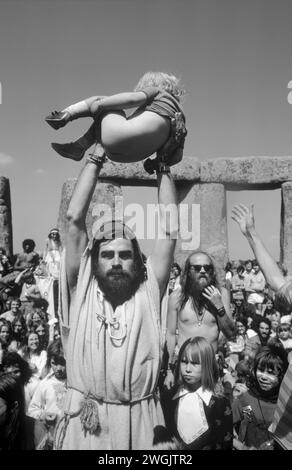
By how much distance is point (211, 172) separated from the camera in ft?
35.7

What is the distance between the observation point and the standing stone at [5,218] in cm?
1089

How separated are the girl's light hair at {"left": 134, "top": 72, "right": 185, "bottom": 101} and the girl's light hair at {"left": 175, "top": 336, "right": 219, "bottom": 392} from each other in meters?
1.33

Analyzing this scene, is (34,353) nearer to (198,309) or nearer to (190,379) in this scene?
(198,309)

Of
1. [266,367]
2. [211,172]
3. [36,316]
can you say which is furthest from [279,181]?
[266,367]

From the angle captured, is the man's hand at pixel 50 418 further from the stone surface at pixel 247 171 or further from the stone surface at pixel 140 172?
the stone surface at pixel 247 171

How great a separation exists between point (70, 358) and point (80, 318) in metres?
0.18

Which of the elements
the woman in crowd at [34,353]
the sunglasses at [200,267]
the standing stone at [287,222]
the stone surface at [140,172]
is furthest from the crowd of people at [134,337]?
the standing stone at [287,222]

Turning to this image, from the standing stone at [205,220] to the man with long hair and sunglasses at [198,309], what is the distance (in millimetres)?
6904

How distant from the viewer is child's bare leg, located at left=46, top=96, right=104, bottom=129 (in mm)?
2365

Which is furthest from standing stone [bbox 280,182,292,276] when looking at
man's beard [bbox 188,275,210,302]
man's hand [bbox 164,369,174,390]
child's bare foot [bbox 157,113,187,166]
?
child's bare foot [bbox 157,113,187,166]

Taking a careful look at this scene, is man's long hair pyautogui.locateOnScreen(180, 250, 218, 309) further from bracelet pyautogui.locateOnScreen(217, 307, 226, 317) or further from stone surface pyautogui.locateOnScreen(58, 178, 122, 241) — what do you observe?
stone surface pyautogui.locateOnScreen(58, 178, 122, 241)

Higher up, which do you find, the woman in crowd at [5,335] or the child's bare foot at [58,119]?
the child's bare foot at [58,119]

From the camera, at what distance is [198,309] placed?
3.46 m

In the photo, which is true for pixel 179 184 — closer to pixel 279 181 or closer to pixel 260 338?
pixel 279 181
